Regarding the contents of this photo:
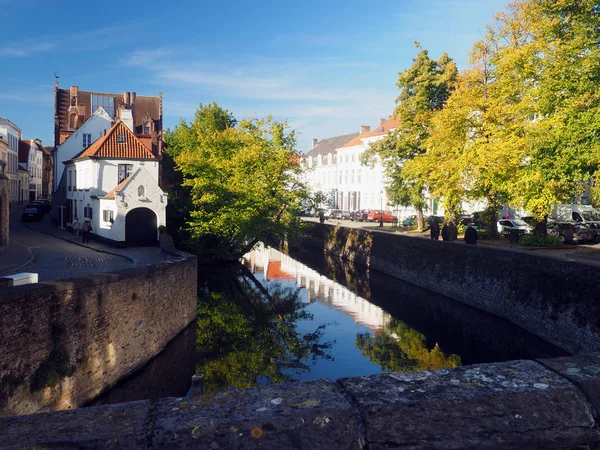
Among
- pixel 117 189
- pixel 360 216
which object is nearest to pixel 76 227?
pixel 117 189

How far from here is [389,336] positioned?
64.4 feet

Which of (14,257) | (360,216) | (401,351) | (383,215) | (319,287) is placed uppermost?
(383,215)

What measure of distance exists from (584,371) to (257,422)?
156 cm

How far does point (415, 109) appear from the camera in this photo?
38125 mm

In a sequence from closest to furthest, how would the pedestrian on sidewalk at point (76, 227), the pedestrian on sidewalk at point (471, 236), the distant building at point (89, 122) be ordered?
the pedestrian on sidewalk at point (471, 236) → the pedestrian on sidewalk at point (76, 227) → the distant building at point (89, 122)

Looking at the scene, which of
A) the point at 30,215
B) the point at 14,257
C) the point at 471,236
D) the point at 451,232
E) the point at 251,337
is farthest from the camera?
the point at 30,215

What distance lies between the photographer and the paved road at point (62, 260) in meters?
18.1

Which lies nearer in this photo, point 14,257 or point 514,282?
point 514,282

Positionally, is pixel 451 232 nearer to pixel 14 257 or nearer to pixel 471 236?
pixel 471 236

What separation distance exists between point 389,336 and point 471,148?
1171 centimetres

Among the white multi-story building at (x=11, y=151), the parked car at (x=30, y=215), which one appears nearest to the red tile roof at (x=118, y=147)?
the parked car at (x=30, y=215)

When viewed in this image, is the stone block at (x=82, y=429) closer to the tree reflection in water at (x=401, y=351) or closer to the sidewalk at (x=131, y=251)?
the tree reflection in water at (x=401, y=351)

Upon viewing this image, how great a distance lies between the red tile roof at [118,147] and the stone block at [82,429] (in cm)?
3237

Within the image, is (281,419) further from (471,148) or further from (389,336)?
(471,148)
